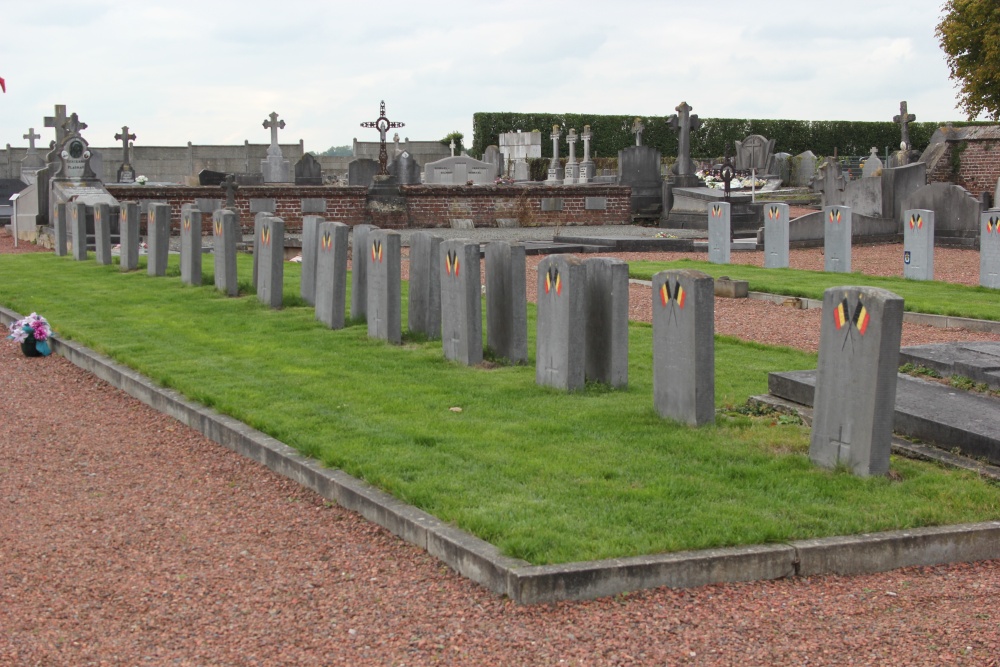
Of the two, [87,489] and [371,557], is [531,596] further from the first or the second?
[87,489]

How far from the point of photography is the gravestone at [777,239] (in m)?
18.1

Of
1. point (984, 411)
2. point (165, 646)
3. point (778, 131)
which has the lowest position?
point (165, 646)

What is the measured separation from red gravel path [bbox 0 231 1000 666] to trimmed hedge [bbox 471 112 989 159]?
1963 inches

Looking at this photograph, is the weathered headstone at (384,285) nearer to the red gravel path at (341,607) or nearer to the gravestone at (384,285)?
the gravestone at (384,285)

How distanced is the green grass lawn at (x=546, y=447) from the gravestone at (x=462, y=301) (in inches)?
8.4

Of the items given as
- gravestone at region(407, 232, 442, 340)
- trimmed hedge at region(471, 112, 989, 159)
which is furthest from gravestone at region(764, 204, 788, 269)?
trimmed hedge at region(471, 112, 989, 159)

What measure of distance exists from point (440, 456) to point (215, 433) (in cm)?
185

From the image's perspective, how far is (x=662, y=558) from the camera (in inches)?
179

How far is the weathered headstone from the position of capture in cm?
1004

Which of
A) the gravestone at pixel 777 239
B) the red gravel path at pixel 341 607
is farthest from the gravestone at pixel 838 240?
the red gravel path at pixel 341 607

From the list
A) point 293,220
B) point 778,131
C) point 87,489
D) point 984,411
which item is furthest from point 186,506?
point 778,131

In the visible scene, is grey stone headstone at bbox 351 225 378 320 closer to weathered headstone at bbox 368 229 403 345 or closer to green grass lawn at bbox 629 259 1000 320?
weathered headstone at bbox 368 229 403 345

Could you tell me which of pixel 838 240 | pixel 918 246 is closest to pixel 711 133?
pixel 838 240

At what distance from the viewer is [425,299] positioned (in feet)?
33.6
